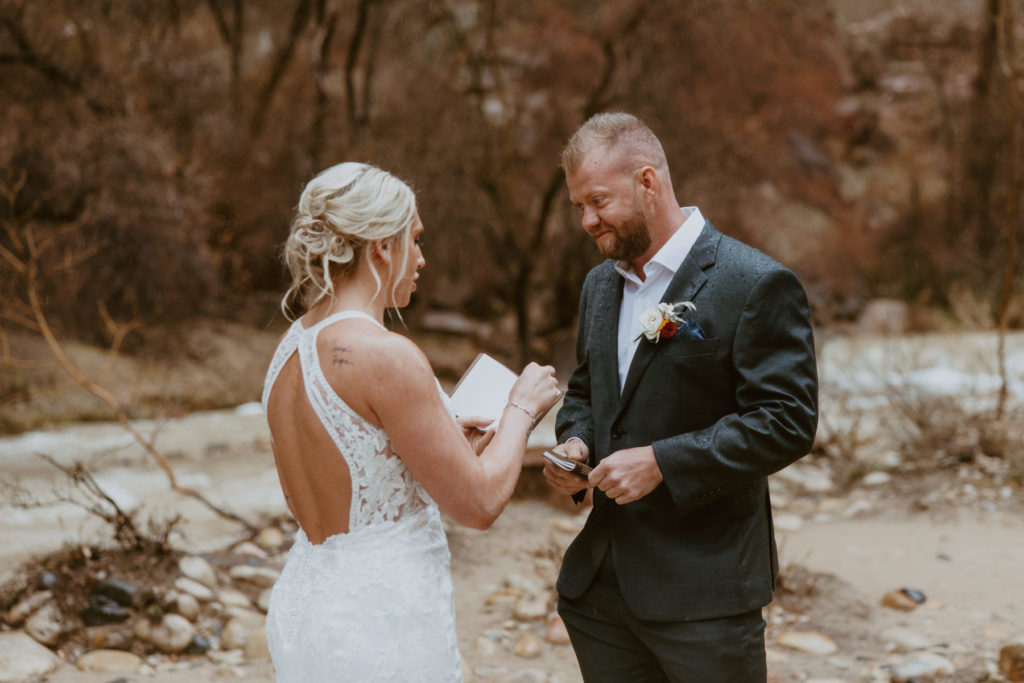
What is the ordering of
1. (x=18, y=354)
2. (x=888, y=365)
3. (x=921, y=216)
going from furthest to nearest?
(x=921, y=216) → (x=18, y=354) → (x=888, y=365)

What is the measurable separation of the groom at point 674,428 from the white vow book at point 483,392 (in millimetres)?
235

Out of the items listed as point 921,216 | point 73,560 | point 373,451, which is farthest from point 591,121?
point 921,216

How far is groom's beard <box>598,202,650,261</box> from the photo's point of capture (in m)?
2.84

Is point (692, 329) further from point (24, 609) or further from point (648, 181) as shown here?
point (24, 609)

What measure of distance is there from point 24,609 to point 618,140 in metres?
4.48

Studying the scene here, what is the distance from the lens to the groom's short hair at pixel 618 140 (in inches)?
111

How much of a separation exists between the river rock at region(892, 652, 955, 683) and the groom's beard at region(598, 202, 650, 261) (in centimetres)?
313

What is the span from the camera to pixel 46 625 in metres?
5.37

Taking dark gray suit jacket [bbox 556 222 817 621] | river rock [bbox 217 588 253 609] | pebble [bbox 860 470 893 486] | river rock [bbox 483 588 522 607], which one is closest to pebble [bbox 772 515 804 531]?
pebble [bbox 860 470 893 486]

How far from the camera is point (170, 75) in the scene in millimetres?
15758

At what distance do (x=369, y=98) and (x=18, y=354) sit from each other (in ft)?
26.3

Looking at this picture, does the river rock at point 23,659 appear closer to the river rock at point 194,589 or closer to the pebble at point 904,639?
the river rock at point 194,589

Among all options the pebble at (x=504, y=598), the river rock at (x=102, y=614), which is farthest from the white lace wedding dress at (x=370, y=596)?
the pebble at (x=504, y=598)

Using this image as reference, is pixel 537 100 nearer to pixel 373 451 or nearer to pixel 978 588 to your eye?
pixel 978 588
